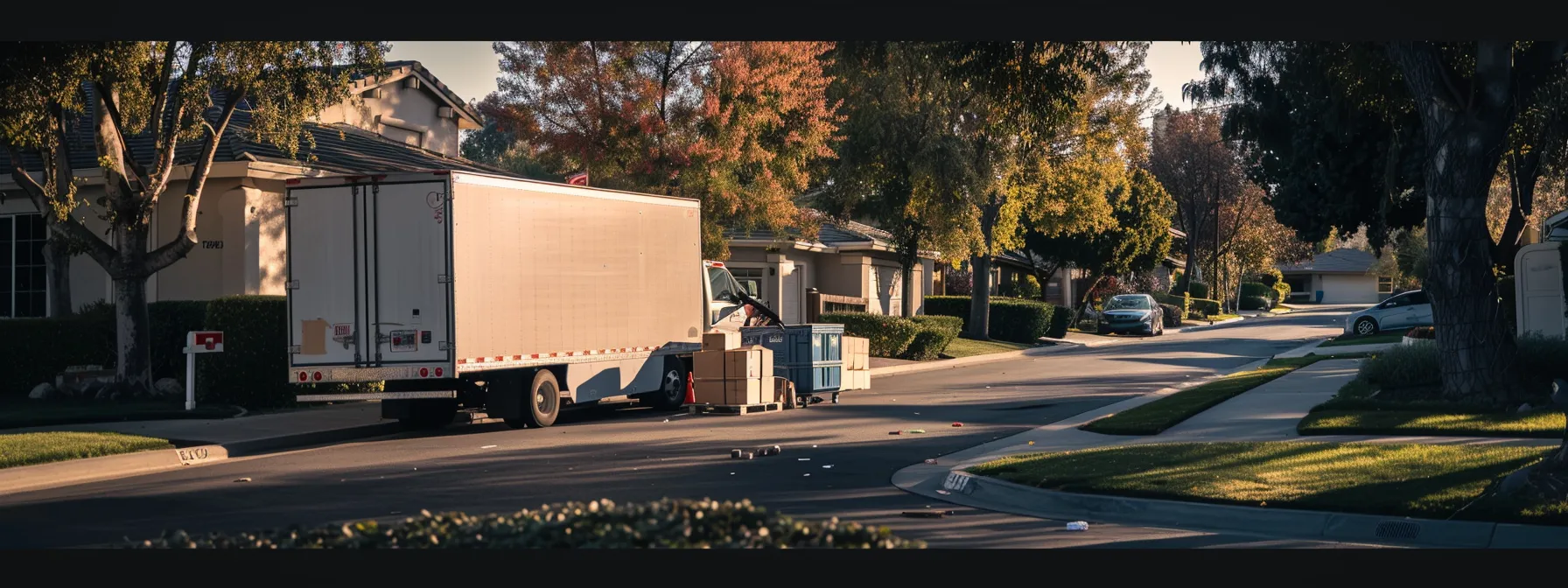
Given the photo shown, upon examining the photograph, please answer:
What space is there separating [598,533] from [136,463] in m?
9.15

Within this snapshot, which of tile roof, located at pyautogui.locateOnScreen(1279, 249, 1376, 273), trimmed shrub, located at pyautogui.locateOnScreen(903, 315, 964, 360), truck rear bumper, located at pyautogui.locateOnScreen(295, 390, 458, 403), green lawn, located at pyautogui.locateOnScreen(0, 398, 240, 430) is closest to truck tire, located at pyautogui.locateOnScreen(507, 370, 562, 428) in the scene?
truck rear bumper, located at pyautogui.locateOnScreen(295, 390, 458, 403)

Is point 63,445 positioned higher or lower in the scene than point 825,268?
lower

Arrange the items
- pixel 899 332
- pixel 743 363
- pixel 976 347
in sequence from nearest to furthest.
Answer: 1. pixel 743 363
2. pixel 899 332
3. pixel 976 347

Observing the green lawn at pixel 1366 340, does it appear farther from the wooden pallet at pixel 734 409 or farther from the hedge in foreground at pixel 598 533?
the hedge in foreground at pixel 598 533

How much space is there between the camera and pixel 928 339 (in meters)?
36.1

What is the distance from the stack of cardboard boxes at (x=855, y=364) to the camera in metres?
24.0

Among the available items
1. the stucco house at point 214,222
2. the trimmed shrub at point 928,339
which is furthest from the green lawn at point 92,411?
the trimmed shrub at point 928,339

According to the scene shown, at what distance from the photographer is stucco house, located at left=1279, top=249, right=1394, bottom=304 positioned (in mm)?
119619

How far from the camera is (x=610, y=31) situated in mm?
8664

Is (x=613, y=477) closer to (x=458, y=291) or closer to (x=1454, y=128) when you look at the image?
(x=458, y=291)

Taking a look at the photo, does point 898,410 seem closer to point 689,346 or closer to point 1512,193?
point 689,346

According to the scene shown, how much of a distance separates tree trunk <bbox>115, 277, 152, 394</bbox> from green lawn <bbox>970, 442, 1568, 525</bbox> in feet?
44.6

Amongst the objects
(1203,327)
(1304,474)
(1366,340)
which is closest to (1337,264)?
(1203,327)

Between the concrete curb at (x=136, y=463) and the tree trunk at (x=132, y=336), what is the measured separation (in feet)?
15.6
